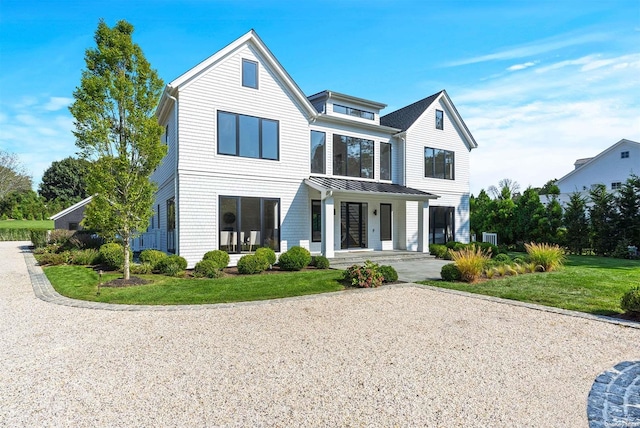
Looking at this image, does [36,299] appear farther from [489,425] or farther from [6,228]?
[6,228]

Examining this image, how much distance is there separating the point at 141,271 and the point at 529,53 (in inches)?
585

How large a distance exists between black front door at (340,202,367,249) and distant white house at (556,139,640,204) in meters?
23.3

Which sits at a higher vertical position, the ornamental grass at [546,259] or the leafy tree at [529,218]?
the leafy tree at [529,218]

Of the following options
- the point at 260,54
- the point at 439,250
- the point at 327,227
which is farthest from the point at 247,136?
the point at 439,250

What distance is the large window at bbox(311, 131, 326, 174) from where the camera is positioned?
16.7 m

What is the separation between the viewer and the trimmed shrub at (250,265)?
1211 cm

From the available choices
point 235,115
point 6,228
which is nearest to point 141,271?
point 235,115

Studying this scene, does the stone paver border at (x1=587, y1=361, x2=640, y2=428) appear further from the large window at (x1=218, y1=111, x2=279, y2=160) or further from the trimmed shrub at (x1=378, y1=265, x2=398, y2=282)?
the large window at (x1=218, y1=111, x2=279, y2=160)

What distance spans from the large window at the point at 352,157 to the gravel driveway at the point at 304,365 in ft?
35.7

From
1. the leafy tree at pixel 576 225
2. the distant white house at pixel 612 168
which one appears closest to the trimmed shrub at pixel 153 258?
the leafy tree at pixel 576 225

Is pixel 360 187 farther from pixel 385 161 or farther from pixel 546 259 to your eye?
pixel 546 259

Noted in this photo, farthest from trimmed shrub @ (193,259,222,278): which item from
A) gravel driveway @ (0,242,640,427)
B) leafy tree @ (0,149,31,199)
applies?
leafy tree @ (0,149,31,199)

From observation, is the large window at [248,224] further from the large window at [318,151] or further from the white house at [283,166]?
the large window at [318,151]

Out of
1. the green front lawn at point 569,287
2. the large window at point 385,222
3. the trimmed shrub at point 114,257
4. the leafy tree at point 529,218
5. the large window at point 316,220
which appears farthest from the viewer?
the leafy tree at point 529,218
